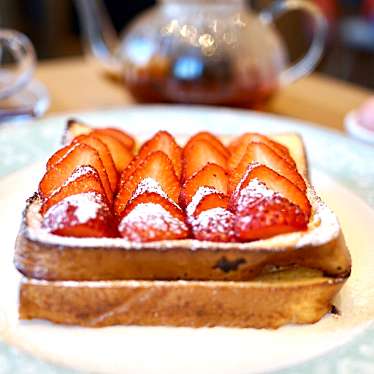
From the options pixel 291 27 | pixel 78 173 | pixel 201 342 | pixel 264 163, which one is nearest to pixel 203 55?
pixel 264 163

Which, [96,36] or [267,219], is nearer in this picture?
[267,219]

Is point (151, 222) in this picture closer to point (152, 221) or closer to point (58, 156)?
point (152, 221)

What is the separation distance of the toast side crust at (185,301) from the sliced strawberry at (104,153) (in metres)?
0.25

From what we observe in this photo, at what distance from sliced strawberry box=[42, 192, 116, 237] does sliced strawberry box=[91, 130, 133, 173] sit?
26 centimetres

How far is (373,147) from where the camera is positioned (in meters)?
1.55

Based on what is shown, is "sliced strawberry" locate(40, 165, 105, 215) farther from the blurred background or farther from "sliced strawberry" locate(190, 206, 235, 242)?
the blurred background

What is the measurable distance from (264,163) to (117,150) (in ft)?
0.96

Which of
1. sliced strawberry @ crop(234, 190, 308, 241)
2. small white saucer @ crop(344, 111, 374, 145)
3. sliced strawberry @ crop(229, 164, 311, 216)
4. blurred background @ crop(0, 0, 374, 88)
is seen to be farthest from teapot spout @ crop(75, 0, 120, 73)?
blurred background @ crop(0, 0, 374, 88)

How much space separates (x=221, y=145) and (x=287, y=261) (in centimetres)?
41

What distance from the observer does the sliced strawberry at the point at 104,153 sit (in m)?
1.15

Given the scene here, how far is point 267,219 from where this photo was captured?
3.08ft

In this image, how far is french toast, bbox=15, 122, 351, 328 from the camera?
91cm

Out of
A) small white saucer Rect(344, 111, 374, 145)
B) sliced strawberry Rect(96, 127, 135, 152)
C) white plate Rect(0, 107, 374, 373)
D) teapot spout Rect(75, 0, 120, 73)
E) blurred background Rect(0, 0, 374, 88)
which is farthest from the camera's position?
blurred background Rect(0, 0, 374, 88)

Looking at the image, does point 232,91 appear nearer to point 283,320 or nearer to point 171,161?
point 171,161
